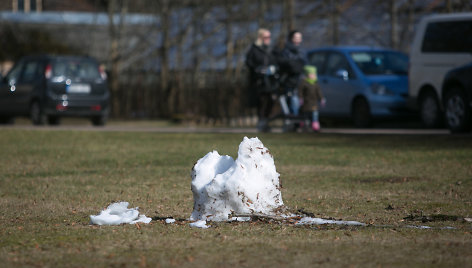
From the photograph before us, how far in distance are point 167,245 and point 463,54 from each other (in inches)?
498

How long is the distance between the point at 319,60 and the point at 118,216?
14733mm

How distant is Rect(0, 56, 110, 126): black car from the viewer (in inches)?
901

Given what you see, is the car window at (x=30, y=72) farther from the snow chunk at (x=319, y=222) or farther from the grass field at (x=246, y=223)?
the snow chunk at (x=319, y=222)

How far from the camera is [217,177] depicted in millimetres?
6754

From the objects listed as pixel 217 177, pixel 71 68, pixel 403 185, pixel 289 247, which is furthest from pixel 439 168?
pixel 71 68

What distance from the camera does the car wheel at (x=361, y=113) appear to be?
20.2 m

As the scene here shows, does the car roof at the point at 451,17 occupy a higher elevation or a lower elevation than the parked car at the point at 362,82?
higher

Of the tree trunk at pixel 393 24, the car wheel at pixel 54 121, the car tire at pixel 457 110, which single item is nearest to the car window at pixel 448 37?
the car tire at pixel 457 110

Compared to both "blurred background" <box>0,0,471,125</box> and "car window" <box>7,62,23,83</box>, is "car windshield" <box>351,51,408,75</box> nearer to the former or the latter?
"blurred background" <box>0,0,471,125</box>

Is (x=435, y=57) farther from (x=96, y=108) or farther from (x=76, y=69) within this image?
(x=76, y=69)

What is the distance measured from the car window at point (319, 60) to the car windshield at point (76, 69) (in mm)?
5381

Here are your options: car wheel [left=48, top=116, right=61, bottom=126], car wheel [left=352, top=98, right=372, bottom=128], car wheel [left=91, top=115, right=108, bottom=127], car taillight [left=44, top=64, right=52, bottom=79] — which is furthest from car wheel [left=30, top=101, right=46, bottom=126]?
car wheel [left=352, top=98, right=372, bottom=128]

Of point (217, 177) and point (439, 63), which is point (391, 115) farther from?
point (217, 177)

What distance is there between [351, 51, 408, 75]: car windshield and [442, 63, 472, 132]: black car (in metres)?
3.62
